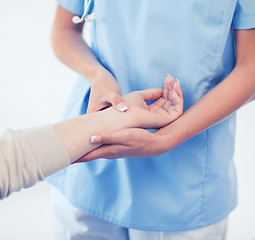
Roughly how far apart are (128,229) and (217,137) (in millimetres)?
348

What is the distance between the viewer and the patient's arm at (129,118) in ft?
2.67

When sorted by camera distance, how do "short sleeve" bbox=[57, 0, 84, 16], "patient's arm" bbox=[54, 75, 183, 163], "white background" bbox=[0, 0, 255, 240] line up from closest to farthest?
"patient's arm" bbox=[54, 75, 183, 163], "short sleeve" bbox=[57, 0, 84, 16], "white background" bbox=[0, 0, 255, 240]

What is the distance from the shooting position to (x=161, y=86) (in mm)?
900

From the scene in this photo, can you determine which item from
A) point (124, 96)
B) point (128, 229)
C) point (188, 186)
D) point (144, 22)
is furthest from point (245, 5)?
point (128, 229)

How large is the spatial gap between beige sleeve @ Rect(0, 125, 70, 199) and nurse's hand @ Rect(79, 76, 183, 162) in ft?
0.26

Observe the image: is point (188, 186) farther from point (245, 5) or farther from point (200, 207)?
point (245, 5)

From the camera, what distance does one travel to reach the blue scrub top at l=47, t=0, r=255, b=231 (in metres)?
0.82

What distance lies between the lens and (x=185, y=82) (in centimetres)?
87

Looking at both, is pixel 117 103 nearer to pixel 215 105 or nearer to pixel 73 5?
pixel 215 105

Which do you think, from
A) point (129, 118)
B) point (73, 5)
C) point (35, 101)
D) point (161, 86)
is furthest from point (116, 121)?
point (35, 101)

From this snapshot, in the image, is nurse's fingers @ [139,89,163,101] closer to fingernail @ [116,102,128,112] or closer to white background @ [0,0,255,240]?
fingernail @ [116,102,128,112]

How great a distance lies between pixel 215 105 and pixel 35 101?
4.06ft

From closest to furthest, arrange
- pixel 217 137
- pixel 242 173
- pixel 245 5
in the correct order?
pixel 245 5 < pixel 217 137 < pixel 242 173

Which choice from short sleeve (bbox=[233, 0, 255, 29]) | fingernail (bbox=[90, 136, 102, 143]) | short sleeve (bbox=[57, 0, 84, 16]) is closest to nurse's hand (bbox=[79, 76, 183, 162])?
fingernail (bbox=[90, 136, 102, 143])
